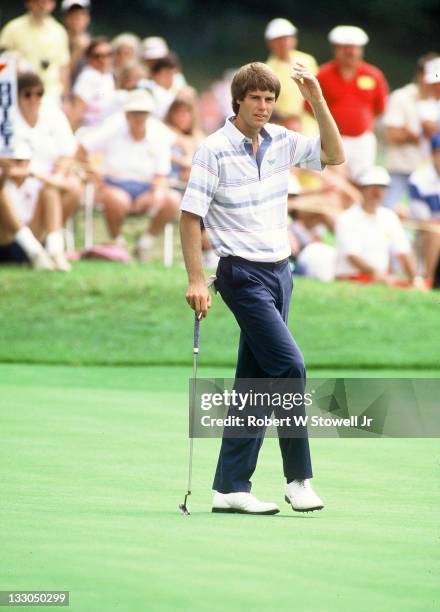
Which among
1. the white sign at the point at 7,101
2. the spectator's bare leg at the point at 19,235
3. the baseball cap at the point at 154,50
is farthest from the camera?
the baseball cap at the point at 154,50

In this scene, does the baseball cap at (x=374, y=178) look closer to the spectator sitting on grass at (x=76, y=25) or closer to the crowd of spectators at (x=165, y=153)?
the crowd of spectators at (x=165, y=153)

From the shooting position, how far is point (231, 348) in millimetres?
14727

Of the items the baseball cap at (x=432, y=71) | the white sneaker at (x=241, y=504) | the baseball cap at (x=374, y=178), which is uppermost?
the baseball cap at (x=432, y=71)

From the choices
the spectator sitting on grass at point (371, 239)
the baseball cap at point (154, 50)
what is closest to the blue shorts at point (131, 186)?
the spectator sitting on grass at point (371, 239)

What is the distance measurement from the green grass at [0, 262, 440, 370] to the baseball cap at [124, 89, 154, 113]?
58.3 inches

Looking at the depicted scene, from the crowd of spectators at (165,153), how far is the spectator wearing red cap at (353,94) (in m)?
0.01

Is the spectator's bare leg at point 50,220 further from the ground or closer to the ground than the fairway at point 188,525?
further from the ground

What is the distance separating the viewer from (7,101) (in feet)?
48.4

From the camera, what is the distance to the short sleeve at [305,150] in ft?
22.8

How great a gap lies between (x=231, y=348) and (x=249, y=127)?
7.99 m

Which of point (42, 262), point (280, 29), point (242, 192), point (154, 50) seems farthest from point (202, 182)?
point (154, 50)

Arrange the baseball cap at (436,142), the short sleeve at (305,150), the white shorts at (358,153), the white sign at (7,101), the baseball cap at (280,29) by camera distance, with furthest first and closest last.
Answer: the baseball cap at (280,29) → the white shorts at (358,153) → the baseball cap at (436,142) → the white sign at (7,101) → the short sleeve at (305,150)

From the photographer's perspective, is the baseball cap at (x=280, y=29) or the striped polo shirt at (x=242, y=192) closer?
the striped polo shirt at (x=242, y=192)

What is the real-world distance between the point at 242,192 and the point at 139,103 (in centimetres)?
992
